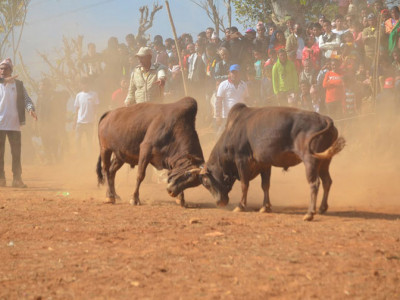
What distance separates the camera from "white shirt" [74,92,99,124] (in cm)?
1886

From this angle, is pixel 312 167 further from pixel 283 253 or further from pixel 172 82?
pixel 172 82

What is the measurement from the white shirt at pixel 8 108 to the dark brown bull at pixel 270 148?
224 inches

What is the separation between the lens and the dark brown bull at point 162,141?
33.0ft

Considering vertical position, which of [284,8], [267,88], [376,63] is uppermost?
[284,8]

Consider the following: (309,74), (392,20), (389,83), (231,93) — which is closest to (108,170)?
(231,93)

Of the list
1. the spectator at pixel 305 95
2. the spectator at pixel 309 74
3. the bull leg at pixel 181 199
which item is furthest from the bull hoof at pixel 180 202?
the spectator at pixel 309 74

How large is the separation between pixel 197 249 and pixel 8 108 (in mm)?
8657

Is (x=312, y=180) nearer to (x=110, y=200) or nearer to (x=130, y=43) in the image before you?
(x=110, y=200)

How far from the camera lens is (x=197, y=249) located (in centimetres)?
648

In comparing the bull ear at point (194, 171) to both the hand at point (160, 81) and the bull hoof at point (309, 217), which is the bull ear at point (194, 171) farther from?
the hand at point (160, 81)

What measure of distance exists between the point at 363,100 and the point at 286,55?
7.94 ft

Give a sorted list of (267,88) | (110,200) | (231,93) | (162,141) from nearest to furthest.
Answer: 1. (162,141)
2. (110,200)
3. (231,93)
4. (267,88)

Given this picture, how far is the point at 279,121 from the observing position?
8.93 m

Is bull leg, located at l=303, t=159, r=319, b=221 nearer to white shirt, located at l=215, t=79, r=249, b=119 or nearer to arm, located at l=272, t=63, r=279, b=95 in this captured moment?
white shirt, located at l=215, t=79, r=249, b=119
